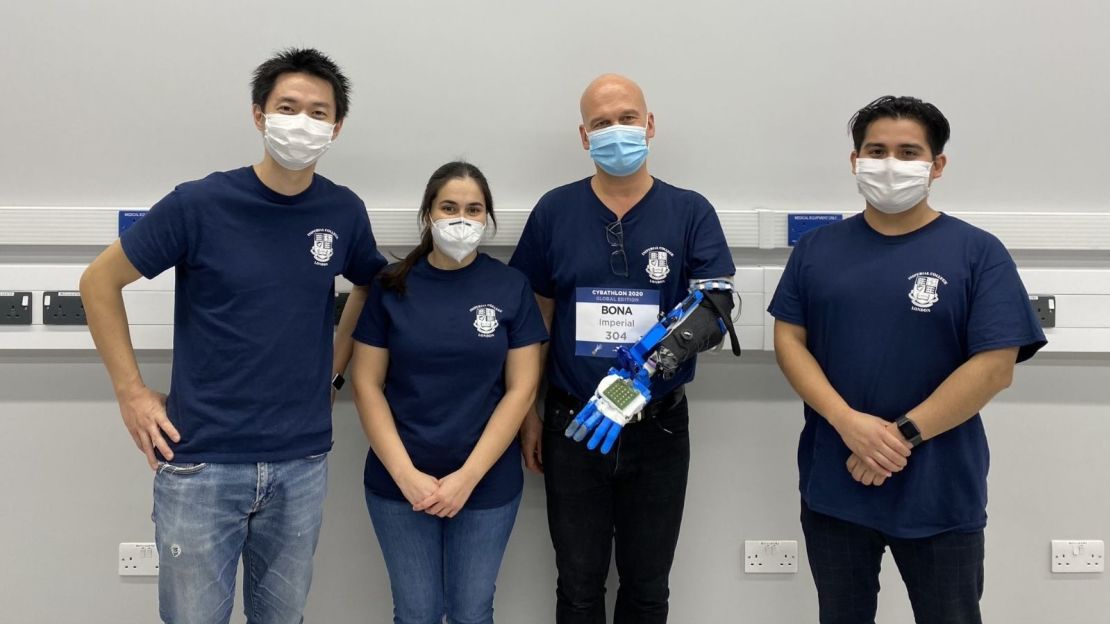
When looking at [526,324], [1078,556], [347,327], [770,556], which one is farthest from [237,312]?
[1078,556]

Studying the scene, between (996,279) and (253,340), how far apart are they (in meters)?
1.60

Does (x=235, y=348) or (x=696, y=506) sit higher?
(x=235, y=348)

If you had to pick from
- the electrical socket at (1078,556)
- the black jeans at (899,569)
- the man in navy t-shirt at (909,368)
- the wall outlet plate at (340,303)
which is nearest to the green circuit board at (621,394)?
the man in navy t-shirt at (909,368)

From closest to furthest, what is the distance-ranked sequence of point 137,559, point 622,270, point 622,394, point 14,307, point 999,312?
point 999,312, point 622,394, point 622,270, point 14,307, point 137,559

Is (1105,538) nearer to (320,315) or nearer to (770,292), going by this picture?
(770,292)

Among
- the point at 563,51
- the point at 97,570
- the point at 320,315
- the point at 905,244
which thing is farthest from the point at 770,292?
the point at 97,570

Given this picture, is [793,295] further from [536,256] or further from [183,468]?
[183,468]

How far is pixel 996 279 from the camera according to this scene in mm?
1422

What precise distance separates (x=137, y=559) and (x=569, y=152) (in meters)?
1.90

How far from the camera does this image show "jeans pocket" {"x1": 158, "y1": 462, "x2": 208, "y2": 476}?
143 cm

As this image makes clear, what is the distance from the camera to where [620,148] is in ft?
5.52

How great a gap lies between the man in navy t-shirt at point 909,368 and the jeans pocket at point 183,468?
4.44 ft

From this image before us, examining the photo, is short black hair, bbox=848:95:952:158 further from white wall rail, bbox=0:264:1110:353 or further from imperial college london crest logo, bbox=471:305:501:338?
imperial college london crest logo, bbox=471:305:501:338

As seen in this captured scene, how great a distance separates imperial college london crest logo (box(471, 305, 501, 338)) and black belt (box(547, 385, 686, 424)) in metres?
0.27
